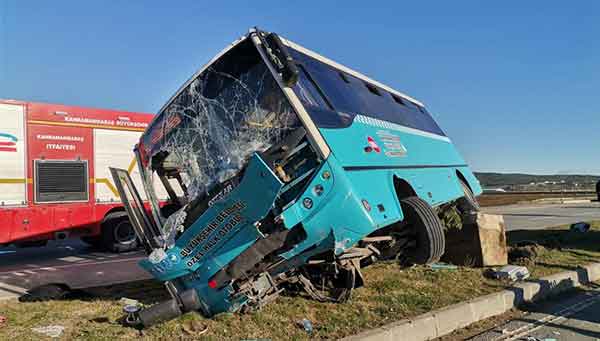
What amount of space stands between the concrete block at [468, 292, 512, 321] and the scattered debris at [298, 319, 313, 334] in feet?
6.95

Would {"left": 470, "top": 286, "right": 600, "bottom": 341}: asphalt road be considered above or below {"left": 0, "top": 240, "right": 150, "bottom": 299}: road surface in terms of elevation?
below

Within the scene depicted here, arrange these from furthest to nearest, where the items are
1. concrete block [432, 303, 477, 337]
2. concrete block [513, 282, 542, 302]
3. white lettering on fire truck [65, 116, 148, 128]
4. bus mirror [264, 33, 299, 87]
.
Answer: white lettering on fire truck [65, 116, 148, 128], concrete block [513, 282, 542, 302], concrete block [432, 303, 477, 337], bus mirror [264, 33, 299, 87]

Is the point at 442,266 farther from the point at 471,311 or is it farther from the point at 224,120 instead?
the point at 224,120

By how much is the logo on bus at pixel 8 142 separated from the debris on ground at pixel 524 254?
10.5 meters

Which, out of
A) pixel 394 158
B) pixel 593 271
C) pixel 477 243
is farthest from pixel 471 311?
pixel 593 271

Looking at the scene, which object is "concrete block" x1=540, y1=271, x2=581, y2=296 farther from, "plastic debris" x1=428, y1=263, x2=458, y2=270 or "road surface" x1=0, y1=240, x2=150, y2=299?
"road surface" x1=0, y1=240, x2=150, y2=299

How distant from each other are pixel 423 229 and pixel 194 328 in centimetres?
263

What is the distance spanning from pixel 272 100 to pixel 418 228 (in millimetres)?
2206

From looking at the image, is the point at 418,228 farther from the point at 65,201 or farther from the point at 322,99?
the point at 65,201

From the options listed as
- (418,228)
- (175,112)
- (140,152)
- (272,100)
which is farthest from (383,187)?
(140,152)

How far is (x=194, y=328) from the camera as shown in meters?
4.65

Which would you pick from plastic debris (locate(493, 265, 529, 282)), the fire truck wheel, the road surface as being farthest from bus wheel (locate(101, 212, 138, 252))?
plastic debris (locate(493, 265, 529, 282))

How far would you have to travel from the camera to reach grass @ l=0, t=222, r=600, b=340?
463 cm

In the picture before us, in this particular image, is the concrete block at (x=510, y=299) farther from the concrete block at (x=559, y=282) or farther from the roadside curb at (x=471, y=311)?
the concrete block at (x=559, y=282)
